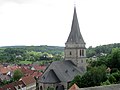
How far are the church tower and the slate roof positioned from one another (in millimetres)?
3071

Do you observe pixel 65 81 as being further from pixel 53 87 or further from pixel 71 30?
pixel 71 30

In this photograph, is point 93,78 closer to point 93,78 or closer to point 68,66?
point 93,78

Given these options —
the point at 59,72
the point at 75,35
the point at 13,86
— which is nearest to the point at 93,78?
the point at 59,72

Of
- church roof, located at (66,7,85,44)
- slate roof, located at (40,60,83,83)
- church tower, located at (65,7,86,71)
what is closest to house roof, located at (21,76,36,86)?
church tower, located at (65,7,86,71)

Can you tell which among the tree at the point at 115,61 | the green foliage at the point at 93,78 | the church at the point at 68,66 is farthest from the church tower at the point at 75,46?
the green foliage at the point at 93,78

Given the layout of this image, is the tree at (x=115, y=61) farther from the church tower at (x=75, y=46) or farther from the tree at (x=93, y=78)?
the tree at (x=93, y=78)

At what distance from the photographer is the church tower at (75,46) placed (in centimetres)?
6844

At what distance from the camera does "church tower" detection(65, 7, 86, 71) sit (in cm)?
6844

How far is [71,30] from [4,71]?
166ft

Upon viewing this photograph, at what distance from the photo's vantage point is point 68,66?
65.5 metres

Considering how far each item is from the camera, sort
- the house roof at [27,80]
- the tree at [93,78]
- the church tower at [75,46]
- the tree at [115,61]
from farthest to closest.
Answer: the house roof at [27,80], the church tower at [75,46], the tree at [115,61], the tree at [93,78]

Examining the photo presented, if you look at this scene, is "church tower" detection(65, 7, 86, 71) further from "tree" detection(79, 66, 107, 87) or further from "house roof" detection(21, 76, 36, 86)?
"tree" detection(79, 66, 107, 87)

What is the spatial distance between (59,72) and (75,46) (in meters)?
9.38

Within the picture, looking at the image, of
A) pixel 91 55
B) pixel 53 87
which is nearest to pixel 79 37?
pixel 53 87
